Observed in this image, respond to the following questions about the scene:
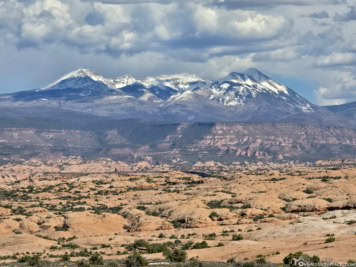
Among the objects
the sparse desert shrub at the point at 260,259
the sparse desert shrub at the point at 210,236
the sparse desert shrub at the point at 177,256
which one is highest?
the sparse desert shrub at the point at 260,259

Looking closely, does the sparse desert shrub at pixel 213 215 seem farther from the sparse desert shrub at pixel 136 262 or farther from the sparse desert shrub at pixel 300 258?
the sparse desert shrub at pixel 300 258

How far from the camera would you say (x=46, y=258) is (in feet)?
260

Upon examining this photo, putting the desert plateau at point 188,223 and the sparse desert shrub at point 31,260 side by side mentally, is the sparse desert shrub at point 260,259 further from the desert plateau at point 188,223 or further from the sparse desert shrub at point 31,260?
the sparse desert shrub at point 31,260

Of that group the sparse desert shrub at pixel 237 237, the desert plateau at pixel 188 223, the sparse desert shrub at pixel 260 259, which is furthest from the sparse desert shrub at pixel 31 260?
the sparse desert shrub at pixel 237 237

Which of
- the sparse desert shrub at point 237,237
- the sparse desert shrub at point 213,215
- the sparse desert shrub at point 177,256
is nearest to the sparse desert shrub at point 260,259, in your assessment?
the sparse desert shrub at point 177,256

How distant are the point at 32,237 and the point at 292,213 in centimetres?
4294

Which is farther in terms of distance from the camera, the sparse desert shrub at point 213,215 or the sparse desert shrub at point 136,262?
the sparse desert shrub at point 213,215

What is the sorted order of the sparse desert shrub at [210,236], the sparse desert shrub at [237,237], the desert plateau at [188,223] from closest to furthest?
the desert plateau at [188,223], the sparse desert shrub at [237,237], the sparse desert shrub at [210,236]

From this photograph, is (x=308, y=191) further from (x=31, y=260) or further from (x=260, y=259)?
(x=260, y=259)

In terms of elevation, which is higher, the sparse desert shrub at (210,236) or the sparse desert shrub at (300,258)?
the sparse desert shrub at (300,258)

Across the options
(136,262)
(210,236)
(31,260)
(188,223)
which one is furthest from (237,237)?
(31,260)

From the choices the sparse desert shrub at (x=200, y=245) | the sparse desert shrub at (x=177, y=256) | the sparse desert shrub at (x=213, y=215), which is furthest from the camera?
the sparse desert shrub at (x=213, y=215)

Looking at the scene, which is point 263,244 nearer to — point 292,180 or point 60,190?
point 292,180

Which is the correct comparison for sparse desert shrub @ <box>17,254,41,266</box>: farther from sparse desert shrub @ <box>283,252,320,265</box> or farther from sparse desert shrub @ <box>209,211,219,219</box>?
sparse desert shrub @ <box>209,211,219,219</box>
